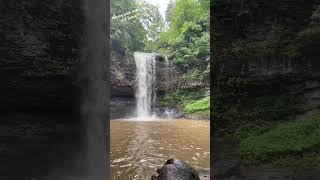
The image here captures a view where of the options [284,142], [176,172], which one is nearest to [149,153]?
[176,172]

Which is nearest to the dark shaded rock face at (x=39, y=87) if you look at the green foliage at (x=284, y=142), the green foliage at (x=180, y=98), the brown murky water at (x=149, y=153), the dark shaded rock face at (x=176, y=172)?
the green foliage at (x=284, y=142)

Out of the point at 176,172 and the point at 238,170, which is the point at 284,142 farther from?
the point at 176,172

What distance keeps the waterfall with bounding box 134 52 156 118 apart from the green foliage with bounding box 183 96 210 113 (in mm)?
3197

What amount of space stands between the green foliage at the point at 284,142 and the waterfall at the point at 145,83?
75.4 ft

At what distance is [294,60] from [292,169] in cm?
107

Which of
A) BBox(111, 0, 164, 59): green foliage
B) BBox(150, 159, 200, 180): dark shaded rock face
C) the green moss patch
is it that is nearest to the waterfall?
BBox(111, 0, 164, 59): green foliage

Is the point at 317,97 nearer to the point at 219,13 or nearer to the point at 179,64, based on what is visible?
the point at 219,13

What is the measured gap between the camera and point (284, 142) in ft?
9.82

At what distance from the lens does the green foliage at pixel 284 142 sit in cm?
293

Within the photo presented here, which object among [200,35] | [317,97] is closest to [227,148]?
[317,97]

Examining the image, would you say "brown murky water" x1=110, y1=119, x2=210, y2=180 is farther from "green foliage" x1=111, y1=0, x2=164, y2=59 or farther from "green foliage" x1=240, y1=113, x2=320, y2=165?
"green foliage" x1=111, y1=0, x2=164, y2=59

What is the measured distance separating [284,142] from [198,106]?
21.3 metres

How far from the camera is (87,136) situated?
13.6 ft

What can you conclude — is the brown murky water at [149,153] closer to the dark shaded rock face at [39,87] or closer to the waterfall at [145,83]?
the dark shaded rock face at [39,87]
